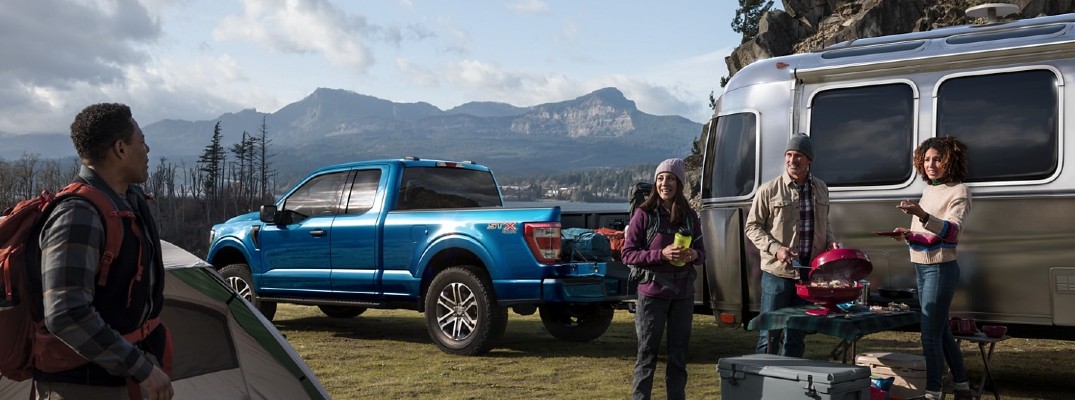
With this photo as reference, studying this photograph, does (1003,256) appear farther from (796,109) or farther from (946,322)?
(796,109)

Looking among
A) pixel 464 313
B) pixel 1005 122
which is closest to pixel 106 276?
pixel 1005 122

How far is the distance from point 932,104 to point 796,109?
104 cm

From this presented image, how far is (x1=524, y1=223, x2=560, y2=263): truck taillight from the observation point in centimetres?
920

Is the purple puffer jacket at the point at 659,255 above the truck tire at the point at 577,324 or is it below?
above

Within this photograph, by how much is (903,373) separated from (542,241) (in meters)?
3.70

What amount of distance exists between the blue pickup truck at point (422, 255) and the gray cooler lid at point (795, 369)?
371 centimetres

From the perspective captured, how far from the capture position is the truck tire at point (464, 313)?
9.54m

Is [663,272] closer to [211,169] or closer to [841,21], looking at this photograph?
[841,21]

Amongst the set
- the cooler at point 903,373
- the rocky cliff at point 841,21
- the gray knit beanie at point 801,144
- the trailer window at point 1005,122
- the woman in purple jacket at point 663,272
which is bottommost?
the cooler at point 903,373

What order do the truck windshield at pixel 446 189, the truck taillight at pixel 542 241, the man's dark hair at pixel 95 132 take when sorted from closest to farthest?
the man's dark hair at pixel 95 132 < the truck taillight at pixel 542 241 < the truck windshield at pixel 446 189

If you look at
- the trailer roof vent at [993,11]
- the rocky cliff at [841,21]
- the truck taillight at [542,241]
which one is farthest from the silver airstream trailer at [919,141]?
the rocky cliff at [841,21]

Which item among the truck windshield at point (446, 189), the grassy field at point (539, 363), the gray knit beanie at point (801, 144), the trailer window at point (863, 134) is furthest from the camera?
the truck windshield at point (446, 189)

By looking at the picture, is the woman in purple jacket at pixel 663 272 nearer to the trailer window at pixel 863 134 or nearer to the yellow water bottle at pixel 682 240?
the yellow water bottle at pixel 682 240

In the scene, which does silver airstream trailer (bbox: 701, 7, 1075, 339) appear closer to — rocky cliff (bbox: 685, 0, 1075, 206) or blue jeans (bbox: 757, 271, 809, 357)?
blue jeans (bbox: 757, 271, 809, 357)
